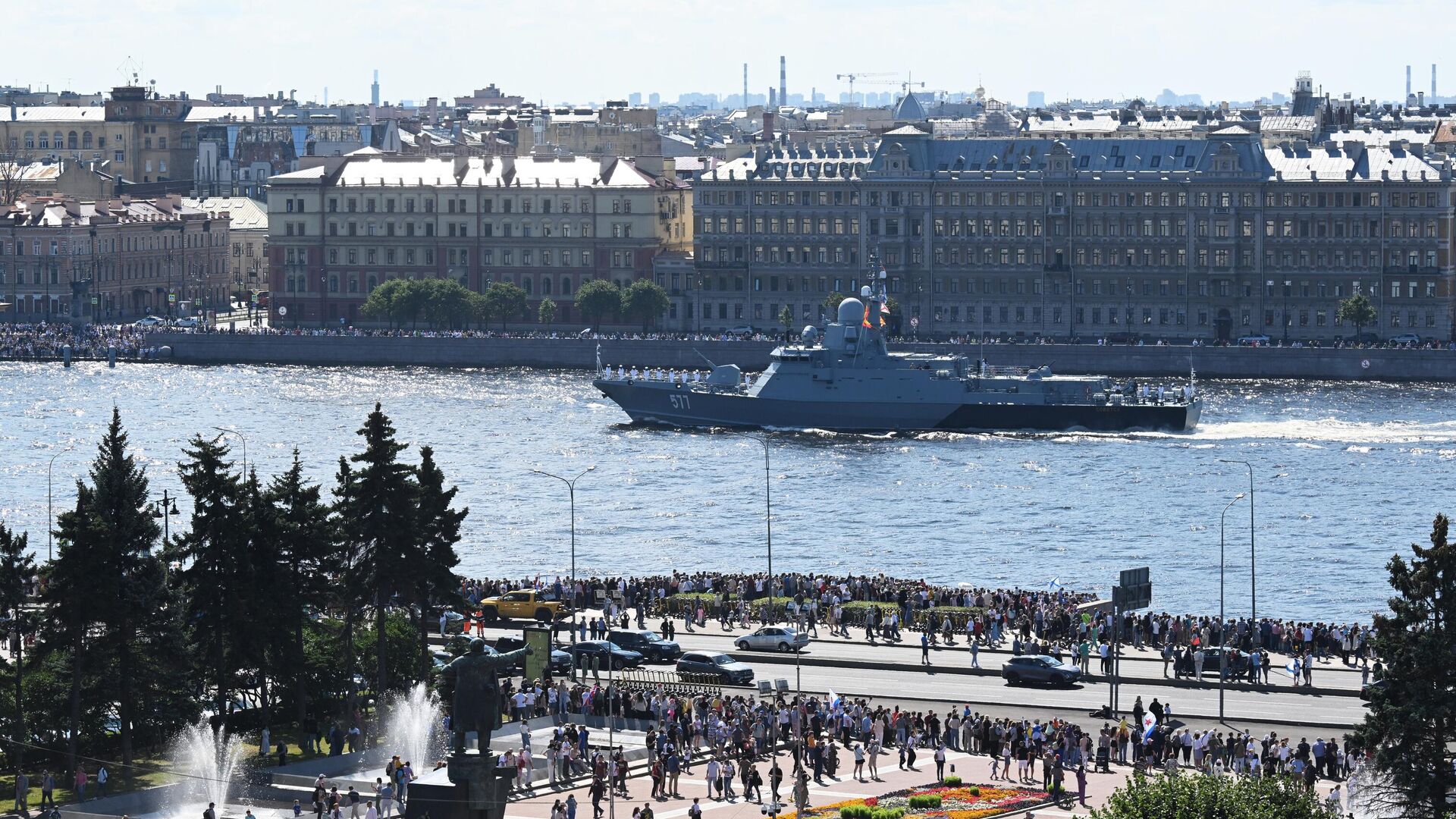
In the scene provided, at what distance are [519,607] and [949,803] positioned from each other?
2046 centimetres

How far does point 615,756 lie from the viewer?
45.8 meters

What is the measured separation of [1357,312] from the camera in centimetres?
12250

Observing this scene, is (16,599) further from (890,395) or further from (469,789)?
(890,395)

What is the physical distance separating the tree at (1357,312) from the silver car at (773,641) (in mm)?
68490

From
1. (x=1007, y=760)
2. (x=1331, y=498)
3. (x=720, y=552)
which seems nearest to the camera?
(x=1007, y=760)

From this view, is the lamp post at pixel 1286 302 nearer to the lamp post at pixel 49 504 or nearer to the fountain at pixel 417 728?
the lamp post at pixel 49 504

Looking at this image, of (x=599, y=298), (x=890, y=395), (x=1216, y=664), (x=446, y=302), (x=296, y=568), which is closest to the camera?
(x=296, y=568)

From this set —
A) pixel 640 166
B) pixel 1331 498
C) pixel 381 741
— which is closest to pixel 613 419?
pixel 1331 498

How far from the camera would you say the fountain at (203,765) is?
145 feet

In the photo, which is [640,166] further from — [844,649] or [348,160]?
[844,649]

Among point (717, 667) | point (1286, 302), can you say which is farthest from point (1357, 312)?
point (717, 667)

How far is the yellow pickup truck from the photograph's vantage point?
61.7 meters

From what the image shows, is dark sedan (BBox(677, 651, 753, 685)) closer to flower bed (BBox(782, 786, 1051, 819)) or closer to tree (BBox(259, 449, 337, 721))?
tree (BBox(259, 449, 337, 721))

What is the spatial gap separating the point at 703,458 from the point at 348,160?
53364 millimetres
